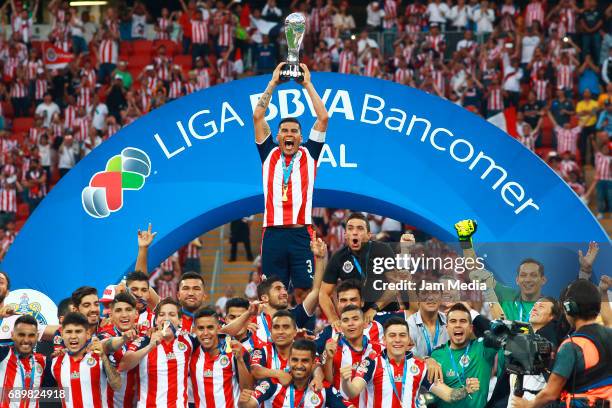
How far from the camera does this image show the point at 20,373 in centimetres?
1081

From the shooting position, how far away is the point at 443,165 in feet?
43.8

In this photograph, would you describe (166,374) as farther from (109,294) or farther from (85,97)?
(85,97)

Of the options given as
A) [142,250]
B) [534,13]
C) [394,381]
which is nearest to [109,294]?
[142,250]

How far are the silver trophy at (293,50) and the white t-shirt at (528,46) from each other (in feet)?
39.1

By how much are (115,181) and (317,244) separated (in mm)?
3348

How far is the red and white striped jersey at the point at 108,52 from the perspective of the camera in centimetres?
2455

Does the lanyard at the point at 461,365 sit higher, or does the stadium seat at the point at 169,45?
the stadium seat at the point at 169,45

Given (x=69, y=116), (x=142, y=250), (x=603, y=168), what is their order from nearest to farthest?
1. (x=142, y=250)
2. (x=603, y=168)
3. (x=69, y=116)

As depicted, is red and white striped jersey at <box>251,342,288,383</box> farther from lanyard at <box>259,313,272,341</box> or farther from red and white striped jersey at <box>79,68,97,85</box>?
red and white striped jersey at <box>79,68,97,85</box>

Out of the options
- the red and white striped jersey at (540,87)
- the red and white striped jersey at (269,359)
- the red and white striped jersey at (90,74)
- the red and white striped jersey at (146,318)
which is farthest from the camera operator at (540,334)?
the red and white striped jersey at (90,74)

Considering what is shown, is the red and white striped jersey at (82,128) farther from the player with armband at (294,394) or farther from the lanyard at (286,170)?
the player with armband at (294,394)

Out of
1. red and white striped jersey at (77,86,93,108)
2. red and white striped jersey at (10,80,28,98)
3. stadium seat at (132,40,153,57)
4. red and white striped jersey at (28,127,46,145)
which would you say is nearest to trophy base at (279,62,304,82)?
red and white striped jersey at (28,127,46,145)

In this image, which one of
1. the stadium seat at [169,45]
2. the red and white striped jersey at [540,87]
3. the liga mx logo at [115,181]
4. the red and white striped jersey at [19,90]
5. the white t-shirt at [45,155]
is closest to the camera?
the liga mx logo at [115,181]

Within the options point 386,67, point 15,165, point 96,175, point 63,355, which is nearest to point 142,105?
point 15,165
